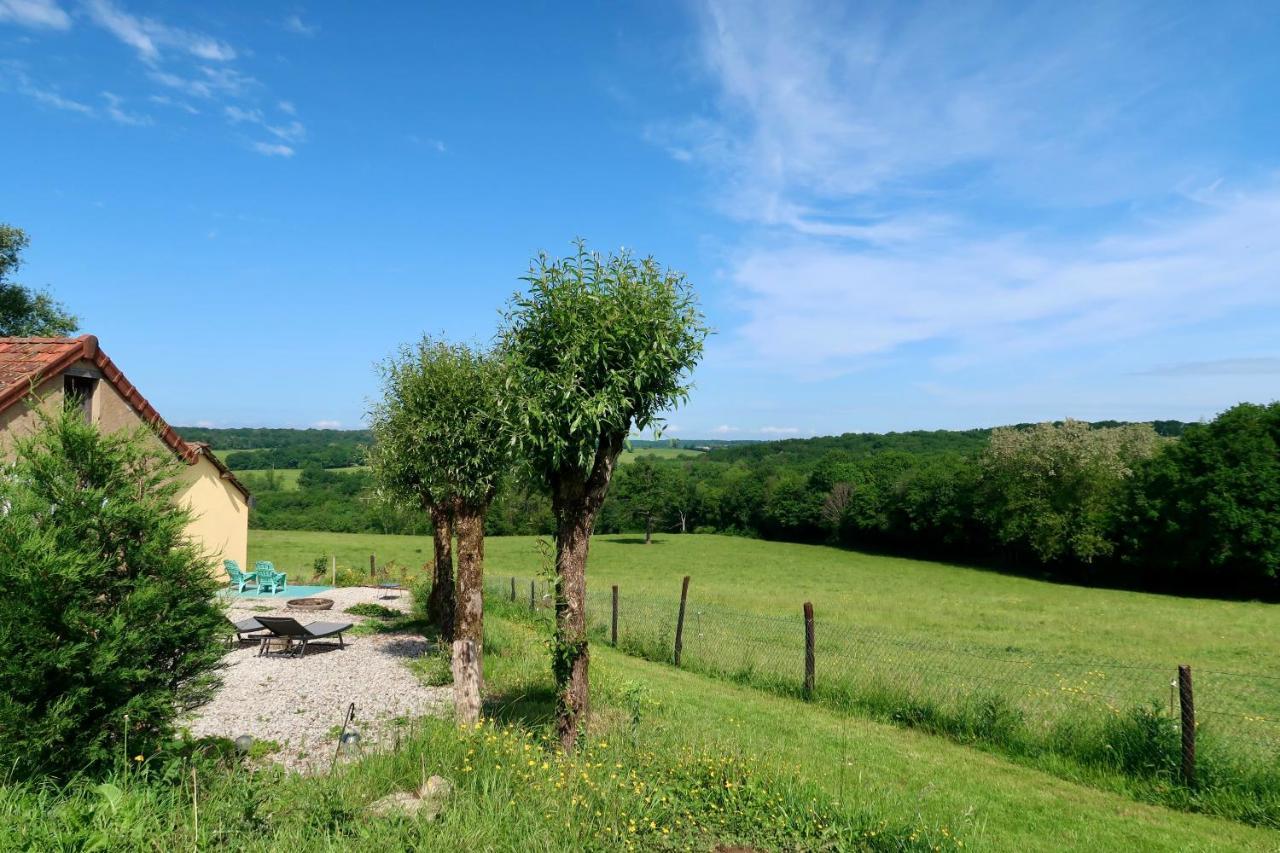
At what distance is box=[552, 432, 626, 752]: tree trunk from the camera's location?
754 cm

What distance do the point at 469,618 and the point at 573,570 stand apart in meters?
4.61

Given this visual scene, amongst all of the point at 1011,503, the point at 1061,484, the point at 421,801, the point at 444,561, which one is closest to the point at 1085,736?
the point at 421,801

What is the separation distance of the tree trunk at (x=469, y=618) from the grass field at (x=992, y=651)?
4.99 feet

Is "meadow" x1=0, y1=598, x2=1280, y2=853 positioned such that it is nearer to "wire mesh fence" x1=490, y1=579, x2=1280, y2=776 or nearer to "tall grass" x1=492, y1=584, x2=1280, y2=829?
"tall grass" x1=492, y1=584, x2=1280, y2=829

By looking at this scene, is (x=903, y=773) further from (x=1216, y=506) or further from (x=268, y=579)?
(x=1216, y=506)

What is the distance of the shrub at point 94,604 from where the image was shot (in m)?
5.26

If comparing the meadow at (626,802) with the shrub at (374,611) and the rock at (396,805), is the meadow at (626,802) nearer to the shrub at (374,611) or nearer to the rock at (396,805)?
the rock at (396,805)

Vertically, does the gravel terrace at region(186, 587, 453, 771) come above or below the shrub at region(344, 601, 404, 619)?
above

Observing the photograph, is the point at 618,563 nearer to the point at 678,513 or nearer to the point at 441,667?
the point at 678,513

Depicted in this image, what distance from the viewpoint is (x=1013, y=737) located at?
8969 millimetres

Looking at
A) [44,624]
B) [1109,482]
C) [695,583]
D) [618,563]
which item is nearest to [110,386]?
[44,624]

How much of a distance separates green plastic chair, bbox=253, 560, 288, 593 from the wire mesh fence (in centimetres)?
1446

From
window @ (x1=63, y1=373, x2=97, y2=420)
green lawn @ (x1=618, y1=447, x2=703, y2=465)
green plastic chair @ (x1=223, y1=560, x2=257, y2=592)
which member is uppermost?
green lawn @ (x1=618, y1=447, x2=703, y2=465)

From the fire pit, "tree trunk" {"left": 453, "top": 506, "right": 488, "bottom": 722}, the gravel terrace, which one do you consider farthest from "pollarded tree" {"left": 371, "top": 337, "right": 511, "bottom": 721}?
the fire pit
